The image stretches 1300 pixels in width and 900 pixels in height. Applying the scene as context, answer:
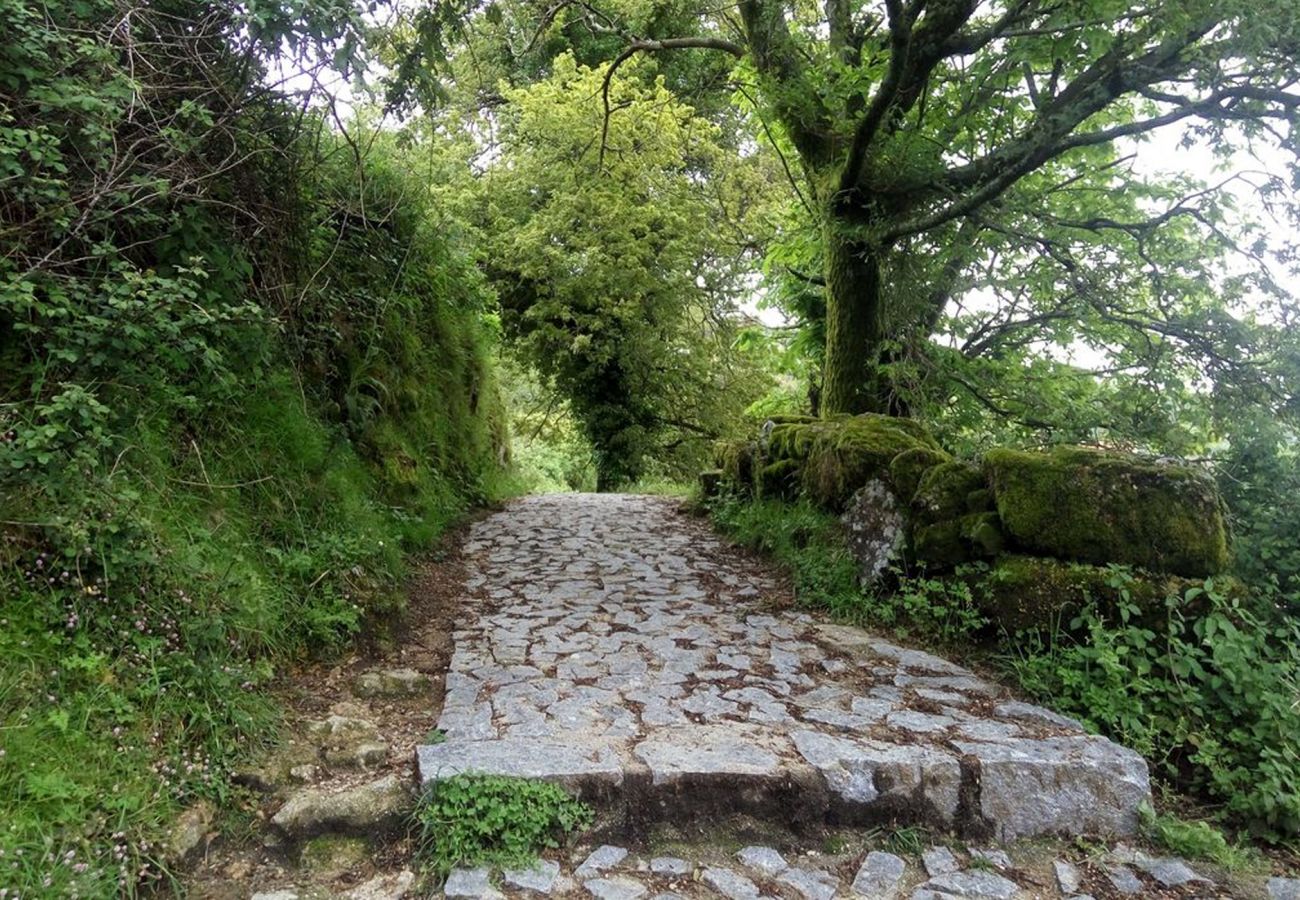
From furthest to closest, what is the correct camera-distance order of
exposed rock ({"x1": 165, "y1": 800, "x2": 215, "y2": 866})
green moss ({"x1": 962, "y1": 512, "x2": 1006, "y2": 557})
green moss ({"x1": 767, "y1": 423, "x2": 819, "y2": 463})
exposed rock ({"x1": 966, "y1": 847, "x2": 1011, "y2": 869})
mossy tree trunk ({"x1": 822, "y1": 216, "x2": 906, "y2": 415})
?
mossy tree trunk ({"x1": 822, "y1": 216, "x2": 906, "y2": 415})
green moss ({"x1": 767, "y1": 423, "x2": 819, "y2": 463})
green moss ({"x1": 962, "y1": 512, "x2": 1006, "y2": 557})
exposed rock ({"x1": 966, "y1": 847, "x2": 1011, "y2": 869})
exposed rock ({"x1": 165, "y1": 800, "x2": 215, "y2": 866})

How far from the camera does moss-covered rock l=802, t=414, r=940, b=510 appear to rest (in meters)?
5.97

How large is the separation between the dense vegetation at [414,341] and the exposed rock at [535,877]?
138 millimetres

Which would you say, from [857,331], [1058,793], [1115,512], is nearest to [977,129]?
[857,331]

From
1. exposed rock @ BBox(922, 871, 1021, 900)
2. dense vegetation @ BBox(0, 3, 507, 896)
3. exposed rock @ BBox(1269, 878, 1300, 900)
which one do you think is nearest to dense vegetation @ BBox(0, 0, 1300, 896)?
dense vegetation @ BBox(0, 3, 507, 896)

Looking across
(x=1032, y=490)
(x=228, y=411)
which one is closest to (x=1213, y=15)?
(x=1032, y=490)

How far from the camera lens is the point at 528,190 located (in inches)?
603

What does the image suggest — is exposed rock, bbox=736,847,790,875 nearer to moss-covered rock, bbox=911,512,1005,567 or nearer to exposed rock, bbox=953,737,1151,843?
exposed rock, bbox=953,737,1151,843

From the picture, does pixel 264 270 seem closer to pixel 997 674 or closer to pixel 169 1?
pixel 169 1

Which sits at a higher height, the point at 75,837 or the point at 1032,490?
the point at 1032,490

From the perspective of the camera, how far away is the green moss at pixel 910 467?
5.38 meters

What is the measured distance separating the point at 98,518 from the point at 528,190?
13.7 metres

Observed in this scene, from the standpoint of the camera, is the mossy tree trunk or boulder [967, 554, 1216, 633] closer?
boulder [967, 554, 1216, 633]

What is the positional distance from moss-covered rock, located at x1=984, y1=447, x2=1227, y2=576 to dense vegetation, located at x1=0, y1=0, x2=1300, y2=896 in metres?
0.30

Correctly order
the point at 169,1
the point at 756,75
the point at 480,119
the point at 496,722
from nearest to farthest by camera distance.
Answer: the point at 496,722 → the point at 169,1 → the point at 756,75 → the point at 480,119
